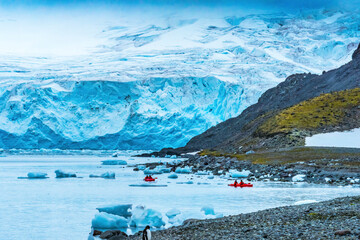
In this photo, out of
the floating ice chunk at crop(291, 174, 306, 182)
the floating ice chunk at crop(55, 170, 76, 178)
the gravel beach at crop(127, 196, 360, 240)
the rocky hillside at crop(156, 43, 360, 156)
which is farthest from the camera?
the rocky hillside at crop(156, 43, 360, 156)

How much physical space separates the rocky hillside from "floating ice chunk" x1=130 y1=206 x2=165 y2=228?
30.0m

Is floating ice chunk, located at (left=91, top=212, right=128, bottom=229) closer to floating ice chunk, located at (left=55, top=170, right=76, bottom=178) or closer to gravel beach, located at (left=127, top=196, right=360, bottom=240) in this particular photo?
gravel beach, located at (left=127, top=196, right=360, bottom=240)

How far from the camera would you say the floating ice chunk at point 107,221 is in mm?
14594

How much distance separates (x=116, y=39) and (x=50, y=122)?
226ft

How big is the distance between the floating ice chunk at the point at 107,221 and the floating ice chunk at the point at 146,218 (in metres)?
0.43

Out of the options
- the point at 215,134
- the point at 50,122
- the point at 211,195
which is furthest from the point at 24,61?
the point at 211,195

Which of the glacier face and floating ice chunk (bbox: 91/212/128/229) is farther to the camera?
the glacier face

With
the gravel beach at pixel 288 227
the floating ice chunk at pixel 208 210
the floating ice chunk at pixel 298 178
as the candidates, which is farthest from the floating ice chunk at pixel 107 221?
the floating ice chunk at pixel 298 178

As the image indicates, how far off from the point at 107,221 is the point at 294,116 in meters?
38.1

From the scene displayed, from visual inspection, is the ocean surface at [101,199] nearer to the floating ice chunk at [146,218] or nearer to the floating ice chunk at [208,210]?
the floating ice chunk at [208,210]

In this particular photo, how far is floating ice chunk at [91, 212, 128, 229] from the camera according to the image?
47.9 feet

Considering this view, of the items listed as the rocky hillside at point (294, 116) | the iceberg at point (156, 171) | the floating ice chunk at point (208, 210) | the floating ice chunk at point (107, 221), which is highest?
the rocky hillside at point (294, 116)

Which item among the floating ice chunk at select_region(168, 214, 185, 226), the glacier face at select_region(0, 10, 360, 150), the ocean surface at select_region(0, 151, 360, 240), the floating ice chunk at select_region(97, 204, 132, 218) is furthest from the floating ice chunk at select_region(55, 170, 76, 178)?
the glacier face at select_region(0, 10, 360, 150)

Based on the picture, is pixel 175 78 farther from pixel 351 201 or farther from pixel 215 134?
pixel 351 201
